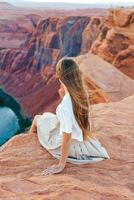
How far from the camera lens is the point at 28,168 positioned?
3.74 metres

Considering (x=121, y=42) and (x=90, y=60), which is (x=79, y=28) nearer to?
(x=121, y=42)

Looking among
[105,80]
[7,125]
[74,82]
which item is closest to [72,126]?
[74,82]

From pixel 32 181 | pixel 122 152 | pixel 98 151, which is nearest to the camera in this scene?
pixel 32 181

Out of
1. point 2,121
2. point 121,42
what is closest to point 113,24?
point 121,42

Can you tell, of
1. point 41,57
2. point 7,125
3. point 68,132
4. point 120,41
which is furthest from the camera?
point 41,57

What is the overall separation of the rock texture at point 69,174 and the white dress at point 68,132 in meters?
0.06

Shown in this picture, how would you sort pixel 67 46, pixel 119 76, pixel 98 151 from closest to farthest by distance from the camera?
1. pixel 98 151
2. pixel 119 76
3. pixel 67 46

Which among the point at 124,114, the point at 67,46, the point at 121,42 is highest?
the point at 124,114

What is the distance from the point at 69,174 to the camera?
11.7ft

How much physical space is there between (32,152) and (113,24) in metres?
14.3

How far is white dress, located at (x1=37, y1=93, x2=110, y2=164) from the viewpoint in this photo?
11.5 ft

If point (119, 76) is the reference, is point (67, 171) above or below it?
above

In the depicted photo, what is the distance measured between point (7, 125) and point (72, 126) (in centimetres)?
388

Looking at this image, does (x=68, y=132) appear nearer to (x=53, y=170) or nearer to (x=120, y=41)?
(x=53, y=170)
